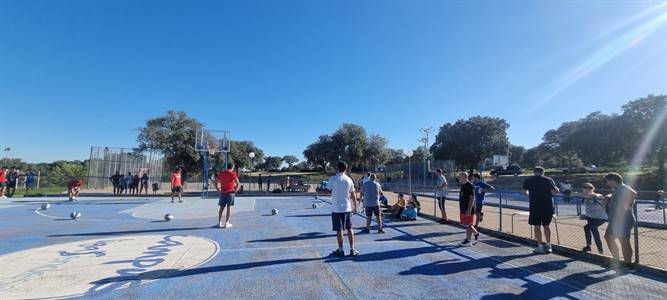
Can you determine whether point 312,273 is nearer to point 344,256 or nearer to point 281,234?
point 344,256

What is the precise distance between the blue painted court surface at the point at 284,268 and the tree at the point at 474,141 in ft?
152

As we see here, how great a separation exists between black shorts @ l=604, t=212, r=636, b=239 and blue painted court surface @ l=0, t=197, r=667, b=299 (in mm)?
637

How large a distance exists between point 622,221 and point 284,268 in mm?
5647

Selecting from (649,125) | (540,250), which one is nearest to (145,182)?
(540,250)

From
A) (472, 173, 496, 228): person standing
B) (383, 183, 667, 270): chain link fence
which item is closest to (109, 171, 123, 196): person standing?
(383, 183, 667, 270): chain link fence

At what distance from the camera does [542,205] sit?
703 cm

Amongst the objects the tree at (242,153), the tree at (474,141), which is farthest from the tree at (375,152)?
the tree at (242,153)

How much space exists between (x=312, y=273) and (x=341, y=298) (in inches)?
45.4

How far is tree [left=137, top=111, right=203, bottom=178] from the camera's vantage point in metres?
41.7

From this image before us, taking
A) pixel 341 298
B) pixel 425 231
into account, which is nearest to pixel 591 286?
pixel 341 298

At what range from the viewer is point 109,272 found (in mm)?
5441

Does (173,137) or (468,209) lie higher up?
(173,137)

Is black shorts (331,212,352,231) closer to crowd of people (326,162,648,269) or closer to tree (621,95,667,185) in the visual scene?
crowd of people (326,162,648,269)

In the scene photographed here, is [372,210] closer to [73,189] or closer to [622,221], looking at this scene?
[622,221]
